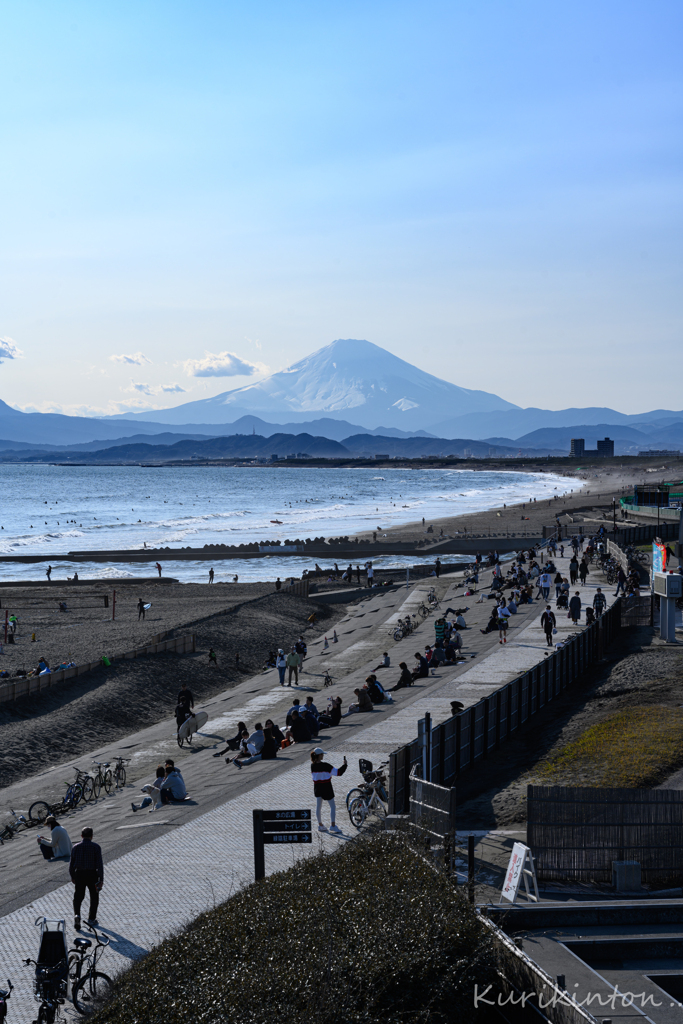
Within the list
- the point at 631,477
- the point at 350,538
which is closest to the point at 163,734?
the point at 350,538

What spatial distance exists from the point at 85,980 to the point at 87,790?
975 cm

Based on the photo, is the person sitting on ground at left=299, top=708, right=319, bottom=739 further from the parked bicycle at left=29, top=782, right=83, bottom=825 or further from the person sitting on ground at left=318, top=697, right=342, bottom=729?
the parked bicycle at left=29, top=782, right=83, bottom=825

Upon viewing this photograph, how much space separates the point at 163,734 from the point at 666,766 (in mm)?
13608

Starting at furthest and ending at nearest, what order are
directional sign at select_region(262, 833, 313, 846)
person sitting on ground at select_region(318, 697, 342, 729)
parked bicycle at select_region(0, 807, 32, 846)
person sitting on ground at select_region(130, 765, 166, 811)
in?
person sitting on ground at select_region(318, 697, 342, 729) → parked bicycle at select_region(0, 807, 32, 846) → person sitting on ground at select_region(130, 765, 166, 811) → directional sign at select_region(262, 833, 313, 846)

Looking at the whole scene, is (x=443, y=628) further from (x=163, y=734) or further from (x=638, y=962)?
(x=638, y=962)

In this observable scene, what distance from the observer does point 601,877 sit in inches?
384

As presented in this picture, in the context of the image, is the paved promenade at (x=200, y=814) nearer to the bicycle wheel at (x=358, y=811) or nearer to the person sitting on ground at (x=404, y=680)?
the bicycle wheel at (x=358, y=811)

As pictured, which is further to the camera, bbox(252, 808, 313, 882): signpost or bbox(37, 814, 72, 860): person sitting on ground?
bbox(37, 814, 72, 860): person sitting on ground

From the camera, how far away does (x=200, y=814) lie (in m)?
13.2

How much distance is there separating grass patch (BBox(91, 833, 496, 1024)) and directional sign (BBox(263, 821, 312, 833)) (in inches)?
19.6

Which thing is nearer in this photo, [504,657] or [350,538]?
[504,657]

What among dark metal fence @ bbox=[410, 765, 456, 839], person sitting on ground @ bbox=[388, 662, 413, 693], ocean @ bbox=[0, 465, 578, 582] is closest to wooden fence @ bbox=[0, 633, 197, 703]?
person sitting on ground @ bbox=[388, 662, 413, 693]

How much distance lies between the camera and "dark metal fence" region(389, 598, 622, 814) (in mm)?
11838

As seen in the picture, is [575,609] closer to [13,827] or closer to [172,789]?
[172,789]
